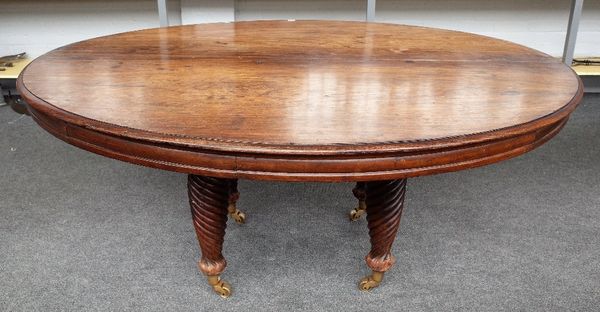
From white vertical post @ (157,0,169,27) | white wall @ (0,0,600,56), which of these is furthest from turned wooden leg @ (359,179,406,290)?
white wall @ (0,0,600,56)

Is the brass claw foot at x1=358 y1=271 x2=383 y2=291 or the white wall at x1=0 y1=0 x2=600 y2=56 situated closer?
the brass claw foot at x1=358 y1=271 x2=383 y2=291

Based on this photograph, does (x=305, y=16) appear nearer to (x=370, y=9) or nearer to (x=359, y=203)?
(x=370, y=9)

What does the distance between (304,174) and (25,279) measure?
1.15 m

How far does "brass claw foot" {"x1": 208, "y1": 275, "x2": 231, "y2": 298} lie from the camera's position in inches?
62.2

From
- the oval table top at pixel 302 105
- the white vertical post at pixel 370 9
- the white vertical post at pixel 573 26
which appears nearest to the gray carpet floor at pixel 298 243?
the oval table top at pixel 302 105

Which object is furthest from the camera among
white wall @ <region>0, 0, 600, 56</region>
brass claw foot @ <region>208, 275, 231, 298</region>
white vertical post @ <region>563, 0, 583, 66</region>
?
white wall @ <region>0, 0, 600, 56</region>

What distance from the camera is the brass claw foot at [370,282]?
5.29 feet

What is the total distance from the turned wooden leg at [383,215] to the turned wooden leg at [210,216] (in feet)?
1.31

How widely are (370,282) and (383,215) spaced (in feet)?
0.92

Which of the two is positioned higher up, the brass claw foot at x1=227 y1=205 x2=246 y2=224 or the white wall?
the white wall

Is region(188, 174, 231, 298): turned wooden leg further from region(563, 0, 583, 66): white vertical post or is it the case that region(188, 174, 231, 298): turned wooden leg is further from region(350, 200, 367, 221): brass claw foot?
region(563, 0, 583, 66): white vertical post

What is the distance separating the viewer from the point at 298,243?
1.88 meters

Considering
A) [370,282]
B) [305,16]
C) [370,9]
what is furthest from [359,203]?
[305,16]

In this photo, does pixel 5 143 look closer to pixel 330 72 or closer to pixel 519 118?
pixel 330 72
